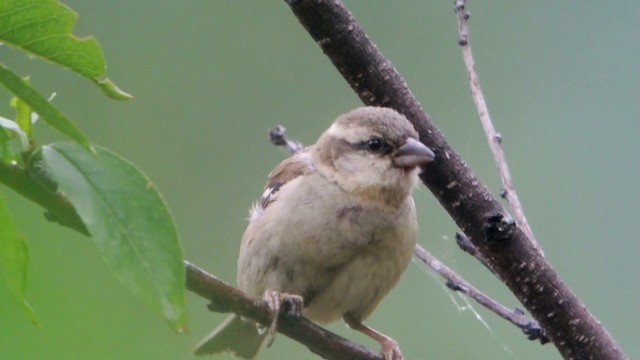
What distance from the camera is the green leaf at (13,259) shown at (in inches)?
37.5

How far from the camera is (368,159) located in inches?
129

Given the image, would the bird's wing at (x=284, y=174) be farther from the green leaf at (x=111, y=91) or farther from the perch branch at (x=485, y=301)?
the green leaf at (x=111, y=91)

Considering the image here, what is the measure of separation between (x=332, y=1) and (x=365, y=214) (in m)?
1.31

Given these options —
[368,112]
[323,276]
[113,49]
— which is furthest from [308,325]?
[113,49]

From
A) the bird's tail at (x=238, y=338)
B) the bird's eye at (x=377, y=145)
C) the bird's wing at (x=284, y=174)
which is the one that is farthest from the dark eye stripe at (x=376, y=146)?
the bird's tail at (x=238, y=338)

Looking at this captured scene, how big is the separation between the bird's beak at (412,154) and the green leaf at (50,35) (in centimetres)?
129

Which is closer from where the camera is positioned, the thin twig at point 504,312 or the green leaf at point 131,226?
the green leaf at point 131,226

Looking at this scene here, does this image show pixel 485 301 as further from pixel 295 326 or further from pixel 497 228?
pixel 295 326

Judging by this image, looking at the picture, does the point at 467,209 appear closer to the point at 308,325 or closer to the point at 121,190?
the point at 308,325

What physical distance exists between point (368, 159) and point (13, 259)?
2361mm

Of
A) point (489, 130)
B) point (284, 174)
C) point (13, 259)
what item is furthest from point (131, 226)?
point (284, 174)

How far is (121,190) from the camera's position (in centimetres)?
94

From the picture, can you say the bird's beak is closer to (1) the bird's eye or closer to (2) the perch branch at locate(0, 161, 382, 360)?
(1) the bird's eye

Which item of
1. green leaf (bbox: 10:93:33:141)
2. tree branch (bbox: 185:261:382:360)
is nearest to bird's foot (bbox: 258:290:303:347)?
tree branch (bbox: 185:261:382:360)
